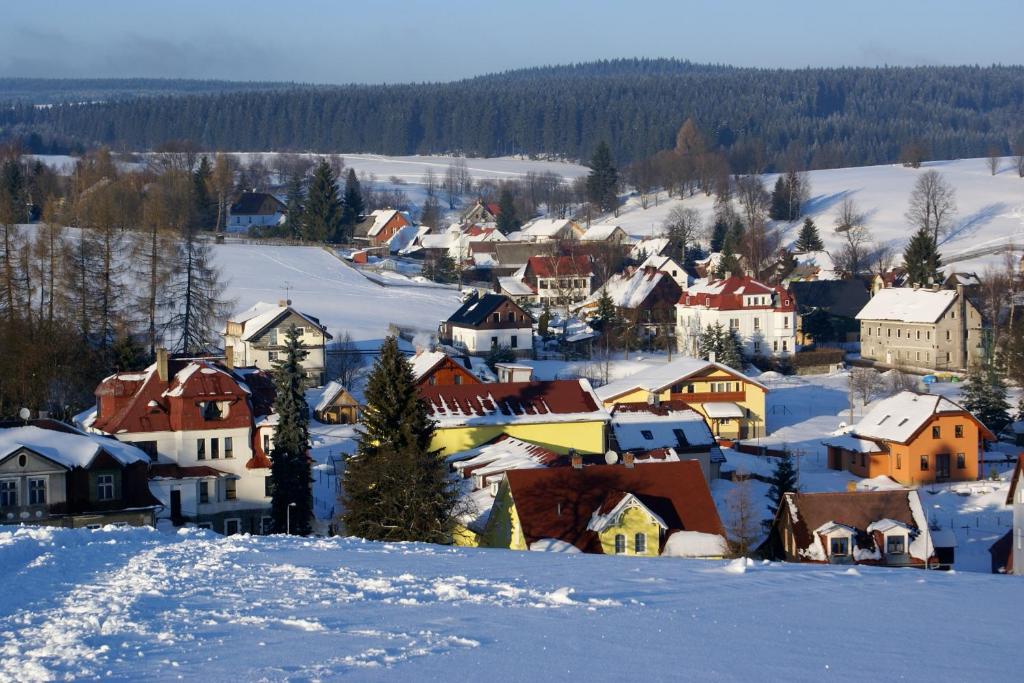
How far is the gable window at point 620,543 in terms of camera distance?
18.0 m

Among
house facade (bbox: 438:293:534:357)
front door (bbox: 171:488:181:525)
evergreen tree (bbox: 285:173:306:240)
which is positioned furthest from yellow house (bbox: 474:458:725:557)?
evergreen tree (bbox: 285:173:306:240)

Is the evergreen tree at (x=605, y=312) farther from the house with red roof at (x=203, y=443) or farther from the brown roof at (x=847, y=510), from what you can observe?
the brown roof at (x=847, y=510)

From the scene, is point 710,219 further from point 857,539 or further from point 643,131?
point 857,539

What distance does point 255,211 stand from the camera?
263 feet

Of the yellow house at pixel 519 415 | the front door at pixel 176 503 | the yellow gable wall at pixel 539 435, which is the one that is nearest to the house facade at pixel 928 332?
the yellow house at pixel 519 415

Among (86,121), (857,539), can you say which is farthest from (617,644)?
(86,121)

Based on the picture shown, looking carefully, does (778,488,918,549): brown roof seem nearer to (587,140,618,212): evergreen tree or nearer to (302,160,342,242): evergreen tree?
(302,160,342,242): evergreen tree

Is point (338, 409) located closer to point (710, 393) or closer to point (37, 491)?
point (710, 393)

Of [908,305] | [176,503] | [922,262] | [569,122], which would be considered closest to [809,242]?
[922,262]

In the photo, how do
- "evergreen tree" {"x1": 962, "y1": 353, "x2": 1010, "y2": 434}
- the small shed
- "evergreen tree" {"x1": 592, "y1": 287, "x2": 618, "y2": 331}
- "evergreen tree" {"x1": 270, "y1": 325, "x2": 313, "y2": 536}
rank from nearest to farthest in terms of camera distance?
"evergreen tree" {"x1": 270, "y1": 325, "x2": 313, "y2": 536} → the small shed → "evergreen tree" {"x1": 962, "y1": 353, "x2": 1010, "y2": 434} → "evergreen tree" {"x1": 592, "y1": 287, "x2": 618, "y2": 331}

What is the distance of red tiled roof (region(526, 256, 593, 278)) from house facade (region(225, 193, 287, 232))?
23.0 metres

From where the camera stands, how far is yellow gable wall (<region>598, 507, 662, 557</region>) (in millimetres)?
18094

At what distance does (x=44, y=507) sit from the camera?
65.9 feet

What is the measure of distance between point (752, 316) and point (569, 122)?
97.6 metres
